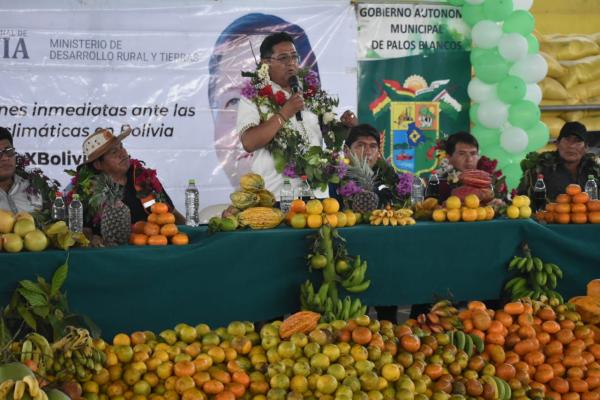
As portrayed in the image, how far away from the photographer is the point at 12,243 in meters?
3.70

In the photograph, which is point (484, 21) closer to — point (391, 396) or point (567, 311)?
point (567, 311)

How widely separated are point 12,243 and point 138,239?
61cm

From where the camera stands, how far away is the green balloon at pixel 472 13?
738 centimetres

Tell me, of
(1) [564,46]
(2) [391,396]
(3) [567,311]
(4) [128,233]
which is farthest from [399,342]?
(1) [564,46]

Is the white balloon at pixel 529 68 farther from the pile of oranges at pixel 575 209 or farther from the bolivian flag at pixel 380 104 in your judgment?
the pile of oranges at pixel 575 209

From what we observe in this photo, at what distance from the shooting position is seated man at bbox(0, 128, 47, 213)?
16.5 ft

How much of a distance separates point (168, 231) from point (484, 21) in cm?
424

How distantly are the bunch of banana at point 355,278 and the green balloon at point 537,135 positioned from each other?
3.52 m

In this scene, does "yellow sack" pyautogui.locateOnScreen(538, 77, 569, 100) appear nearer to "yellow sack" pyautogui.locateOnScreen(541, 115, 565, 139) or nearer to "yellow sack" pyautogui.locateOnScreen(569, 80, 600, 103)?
"yellow sack" pyautogui.locateOnScreen(569, 80, 600, 103)

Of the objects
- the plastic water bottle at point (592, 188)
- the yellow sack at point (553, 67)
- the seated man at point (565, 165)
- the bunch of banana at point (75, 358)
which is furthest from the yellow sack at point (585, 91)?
the bunch of banana at point (75, 358)

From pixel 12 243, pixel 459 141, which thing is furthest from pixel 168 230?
pixel 459 141

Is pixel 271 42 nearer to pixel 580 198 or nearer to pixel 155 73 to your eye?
pixel 155 73

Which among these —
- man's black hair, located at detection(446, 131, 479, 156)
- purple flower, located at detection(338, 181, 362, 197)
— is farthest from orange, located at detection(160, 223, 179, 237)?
man's black hair, located at detection(446, 131, 479, 156)

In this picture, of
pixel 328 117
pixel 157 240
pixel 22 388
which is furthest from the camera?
pixel 328 117
